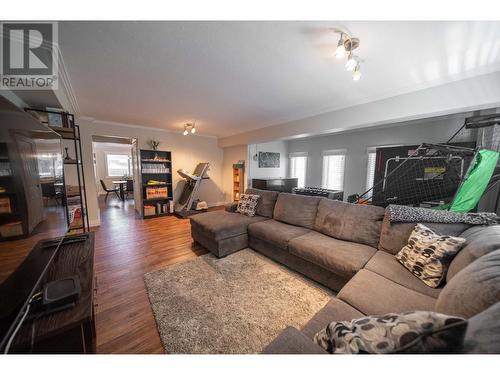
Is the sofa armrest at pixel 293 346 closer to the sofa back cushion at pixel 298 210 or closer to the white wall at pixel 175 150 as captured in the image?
the sofa back cushion at pixel 298 210

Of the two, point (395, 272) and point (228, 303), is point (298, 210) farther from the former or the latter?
point (228, 303)

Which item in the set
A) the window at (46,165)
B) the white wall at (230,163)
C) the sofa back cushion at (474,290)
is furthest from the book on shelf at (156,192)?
the sofa back cushion at (474,290)

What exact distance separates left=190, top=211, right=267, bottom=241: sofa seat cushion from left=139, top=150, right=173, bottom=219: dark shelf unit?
236cm

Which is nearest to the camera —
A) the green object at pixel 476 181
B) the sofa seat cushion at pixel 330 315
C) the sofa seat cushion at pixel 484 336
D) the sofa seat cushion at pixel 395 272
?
the sofa seat cushion at pixel 484 336

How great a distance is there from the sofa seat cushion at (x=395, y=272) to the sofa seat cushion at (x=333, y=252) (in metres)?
0.08

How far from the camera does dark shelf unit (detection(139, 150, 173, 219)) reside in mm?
4617

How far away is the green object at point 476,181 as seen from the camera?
74.6 inches

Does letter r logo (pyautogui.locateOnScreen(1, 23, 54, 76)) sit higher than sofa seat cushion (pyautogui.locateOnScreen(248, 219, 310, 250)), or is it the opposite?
letter r logo (pyautogui.locateOnScreen(1, 23, 54, 76))

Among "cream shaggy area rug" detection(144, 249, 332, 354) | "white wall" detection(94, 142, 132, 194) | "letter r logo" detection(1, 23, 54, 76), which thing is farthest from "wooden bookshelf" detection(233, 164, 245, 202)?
"white wall" detection(94, 142, 132, 194)

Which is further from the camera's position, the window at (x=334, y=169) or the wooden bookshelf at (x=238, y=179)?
the window at (x=334, y=169)

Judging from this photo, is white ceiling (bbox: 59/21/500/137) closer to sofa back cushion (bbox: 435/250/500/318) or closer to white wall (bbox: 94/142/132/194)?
sofa back cushion (bbox: 435/250/500/318)

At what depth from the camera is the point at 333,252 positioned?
1820 mm

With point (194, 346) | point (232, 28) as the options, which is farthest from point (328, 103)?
point (194, 346)
